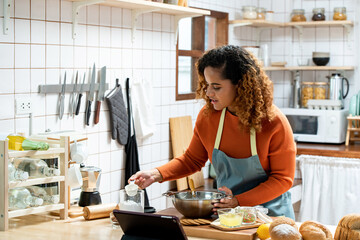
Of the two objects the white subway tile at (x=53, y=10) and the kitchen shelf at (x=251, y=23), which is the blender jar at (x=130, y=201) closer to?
the white subway tile at (x=53, y=10)

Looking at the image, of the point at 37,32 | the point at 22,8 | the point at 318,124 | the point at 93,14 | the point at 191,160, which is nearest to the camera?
the point at 191,160

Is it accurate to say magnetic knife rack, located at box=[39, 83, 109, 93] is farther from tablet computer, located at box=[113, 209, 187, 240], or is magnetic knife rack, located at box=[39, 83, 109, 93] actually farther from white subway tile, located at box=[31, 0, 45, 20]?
tablet computer, located at box=[113, 209, 187, 240]

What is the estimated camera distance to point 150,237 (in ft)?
6.62

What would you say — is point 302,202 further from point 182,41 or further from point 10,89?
point 10,89

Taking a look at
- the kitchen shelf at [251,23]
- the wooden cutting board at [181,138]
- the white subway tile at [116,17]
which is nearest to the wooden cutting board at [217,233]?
the white subway tile at [116,17]

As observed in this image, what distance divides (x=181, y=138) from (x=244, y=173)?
169 centimetres

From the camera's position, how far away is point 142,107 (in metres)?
3.85

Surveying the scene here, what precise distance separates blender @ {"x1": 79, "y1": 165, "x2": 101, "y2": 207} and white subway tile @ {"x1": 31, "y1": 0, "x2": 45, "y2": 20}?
0.86 meters

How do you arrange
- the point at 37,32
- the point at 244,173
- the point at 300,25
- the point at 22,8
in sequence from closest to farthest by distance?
the point at 244,173 → the point at 22,8 → the point at 37,32 → the point at 300,25

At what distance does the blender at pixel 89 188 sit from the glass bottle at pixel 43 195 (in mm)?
188

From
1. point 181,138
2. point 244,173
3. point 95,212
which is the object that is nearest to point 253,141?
point 244,173

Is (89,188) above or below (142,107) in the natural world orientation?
below

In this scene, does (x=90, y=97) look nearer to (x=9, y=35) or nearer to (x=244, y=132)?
(x=9, y=35)

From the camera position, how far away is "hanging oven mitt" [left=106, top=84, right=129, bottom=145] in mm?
3552
